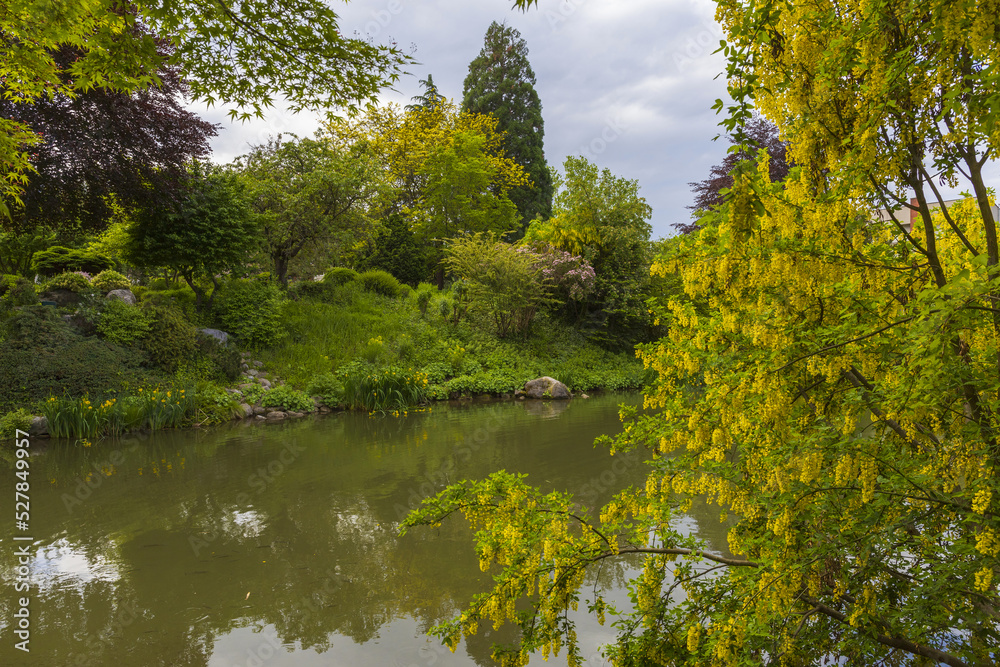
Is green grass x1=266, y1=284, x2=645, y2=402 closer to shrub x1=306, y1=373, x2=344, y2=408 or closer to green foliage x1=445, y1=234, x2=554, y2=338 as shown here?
shrub x1=306, y1=373, x2=344, y2=408

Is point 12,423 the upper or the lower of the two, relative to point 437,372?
upper

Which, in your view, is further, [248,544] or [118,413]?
[118,413]

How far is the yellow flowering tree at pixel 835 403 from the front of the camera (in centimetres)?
191

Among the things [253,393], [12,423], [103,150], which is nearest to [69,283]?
[103,150]

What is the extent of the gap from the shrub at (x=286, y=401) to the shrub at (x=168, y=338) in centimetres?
186

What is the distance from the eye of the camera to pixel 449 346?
50.9ft

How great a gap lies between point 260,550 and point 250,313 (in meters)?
10.3

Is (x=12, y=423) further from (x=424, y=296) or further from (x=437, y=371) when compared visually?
(x=424, y=296)

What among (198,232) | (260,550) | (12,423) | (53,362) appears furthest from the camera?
(198,232)

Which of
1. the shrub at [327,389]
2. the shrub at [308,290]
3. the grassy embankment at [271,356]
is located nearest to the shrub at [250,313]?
the grassy embankment at [271,356]

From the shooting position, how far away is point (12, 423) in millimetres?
8484

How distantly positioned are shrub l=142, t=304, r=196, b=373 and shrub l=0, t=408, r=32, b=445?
276cm

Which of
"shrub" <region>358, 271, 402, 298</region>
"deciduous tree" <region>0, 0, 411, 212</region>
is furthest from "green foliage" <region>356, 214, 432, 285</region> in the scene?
"deciduous tree" <region>0, 0, 411, 212</region>

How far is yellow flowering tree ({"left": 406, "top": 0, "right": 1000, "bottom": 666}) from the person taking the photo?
191cm
